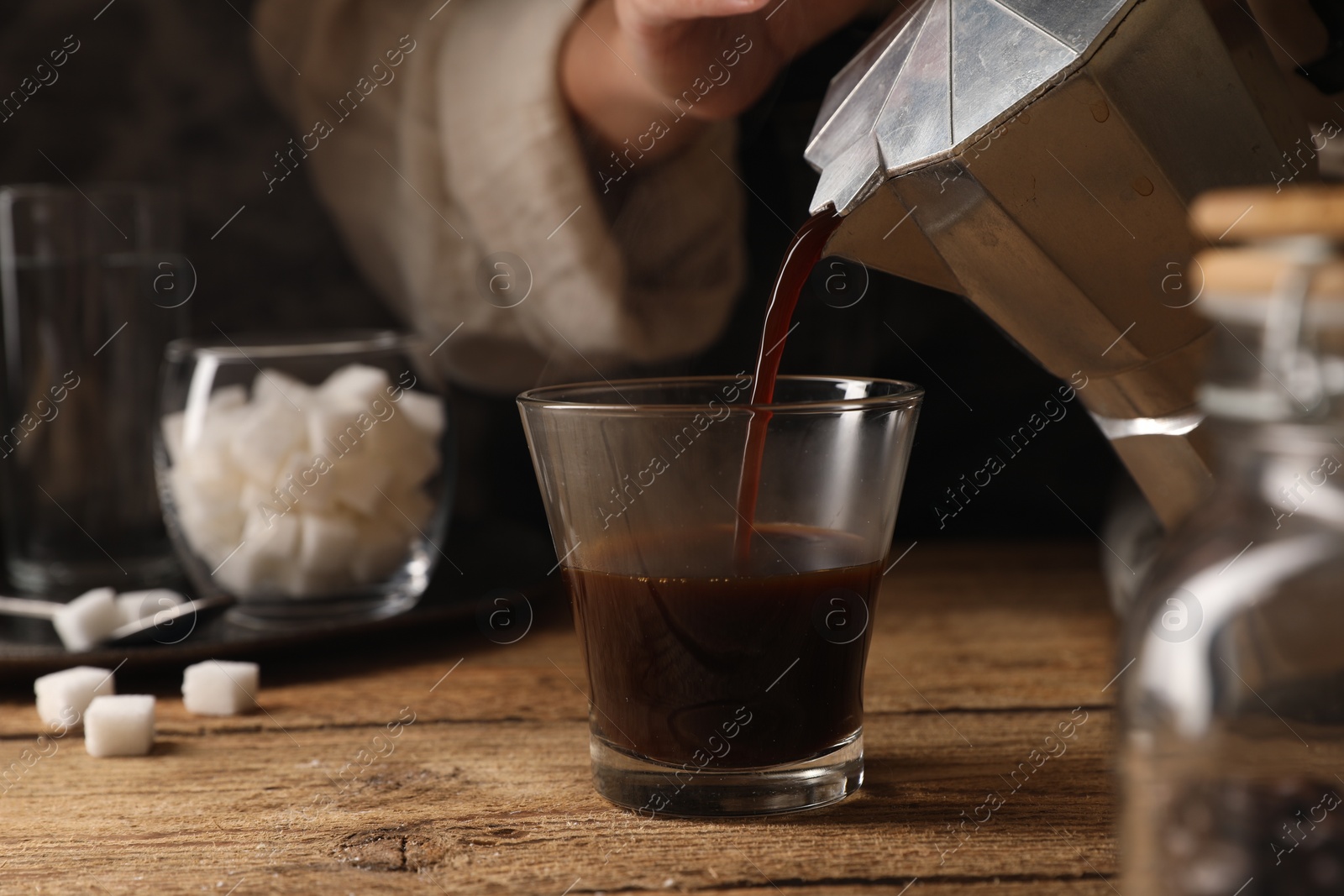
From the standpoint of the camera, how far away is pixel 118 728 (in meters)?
0.59

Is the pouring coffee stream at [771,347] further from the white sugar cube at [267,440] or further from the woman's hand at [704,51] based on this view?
the white sugar cube at [267,440]

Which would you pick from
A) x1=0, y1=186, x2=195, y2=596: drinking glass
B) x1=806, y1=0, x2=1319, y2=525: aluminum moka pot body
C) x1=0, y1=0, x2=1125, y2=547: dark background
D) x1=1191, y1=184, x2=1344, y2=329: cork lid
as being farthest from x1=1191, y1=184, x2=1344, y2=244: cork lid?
x1=0, y1=186, x2=195, y2=596: drinking glass

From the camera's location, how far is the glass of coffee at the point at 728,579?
1.58ft

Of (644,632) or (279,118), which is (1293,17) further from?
(279,118)

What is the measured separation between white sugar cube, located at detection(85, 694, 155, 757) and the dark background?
43cm

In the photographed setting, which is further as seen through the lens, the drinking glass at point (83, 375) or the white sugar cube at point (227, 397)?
the drinking glass at point (83, 375)

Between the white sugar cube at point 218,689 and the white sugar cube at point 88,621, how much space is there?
0.30 ft

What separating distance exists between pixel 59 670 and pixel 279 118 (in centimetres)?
60

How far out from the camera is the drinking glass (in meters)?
0.91

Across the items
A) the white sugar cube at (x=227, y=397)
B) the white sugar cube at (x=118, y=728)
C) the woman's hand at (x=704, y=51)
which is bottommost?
the white sugar cube at (x=118, y=728)

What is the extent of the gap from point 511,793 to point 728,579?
142 millimetres

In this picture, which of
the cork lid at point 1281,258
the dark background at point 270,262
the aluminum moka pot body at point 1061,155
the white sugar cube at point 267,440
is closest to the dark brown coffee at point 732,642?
the aluminum moka pot body at point 1061,155

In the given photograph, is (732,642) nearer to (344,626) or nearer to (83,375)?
(344,626)

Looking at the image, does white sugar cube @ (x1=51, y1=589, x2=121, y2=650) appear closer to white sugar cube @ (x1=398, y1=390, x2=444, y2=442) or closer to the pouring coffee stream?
white sugar cube @ (x1=398, y1=390, x2=444, y2=442)
